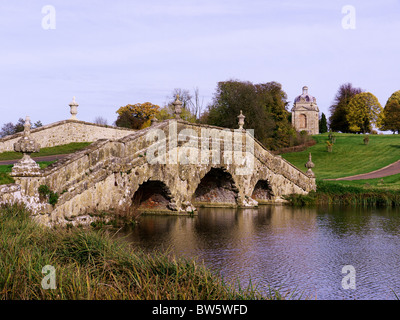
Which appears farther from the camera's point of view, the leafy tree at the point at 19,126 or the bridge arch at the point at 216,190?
the leafy tree at the point at 19,126

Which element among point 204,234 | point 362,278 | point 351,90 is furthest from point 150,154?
point 351,90

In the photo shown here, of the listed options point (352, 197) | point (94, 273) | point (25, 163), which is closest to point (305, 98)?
point (352, 197)

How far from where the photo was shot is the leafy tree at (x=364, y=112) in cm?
9269

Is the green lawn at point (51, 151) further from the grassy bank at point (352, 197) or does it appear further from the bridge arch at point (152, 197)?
the grassy bank at point (352, 197)

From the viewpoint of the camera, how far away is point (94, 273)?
9148 millimetres

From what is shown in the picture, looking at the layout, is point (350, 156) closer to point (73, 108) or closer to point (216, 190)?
point (216, 190)

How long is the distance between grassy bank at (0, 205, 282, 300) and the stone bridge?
4179 mm

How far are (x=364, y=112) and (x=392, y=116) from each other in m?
5.12

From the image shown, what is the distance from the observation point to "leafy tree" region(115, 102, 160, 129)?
80625 millimetres

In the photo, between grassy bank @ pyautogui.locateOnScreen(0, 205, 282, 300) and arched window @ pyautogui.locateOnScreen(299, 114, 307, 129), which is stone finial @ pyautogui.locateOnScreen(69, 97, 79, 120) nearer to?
grassy bank @ pyautogui.locateOnScreen(0, 205, 282, 300)

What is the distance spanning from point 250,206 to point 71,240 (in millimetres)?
18562

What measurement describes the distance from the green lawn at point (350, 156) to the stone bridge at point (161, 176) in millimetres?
14352

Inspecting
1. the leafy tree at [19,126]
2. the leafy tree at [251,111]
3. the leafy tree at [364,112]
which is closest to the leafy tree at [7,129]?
the leafy tree at [19,126]
